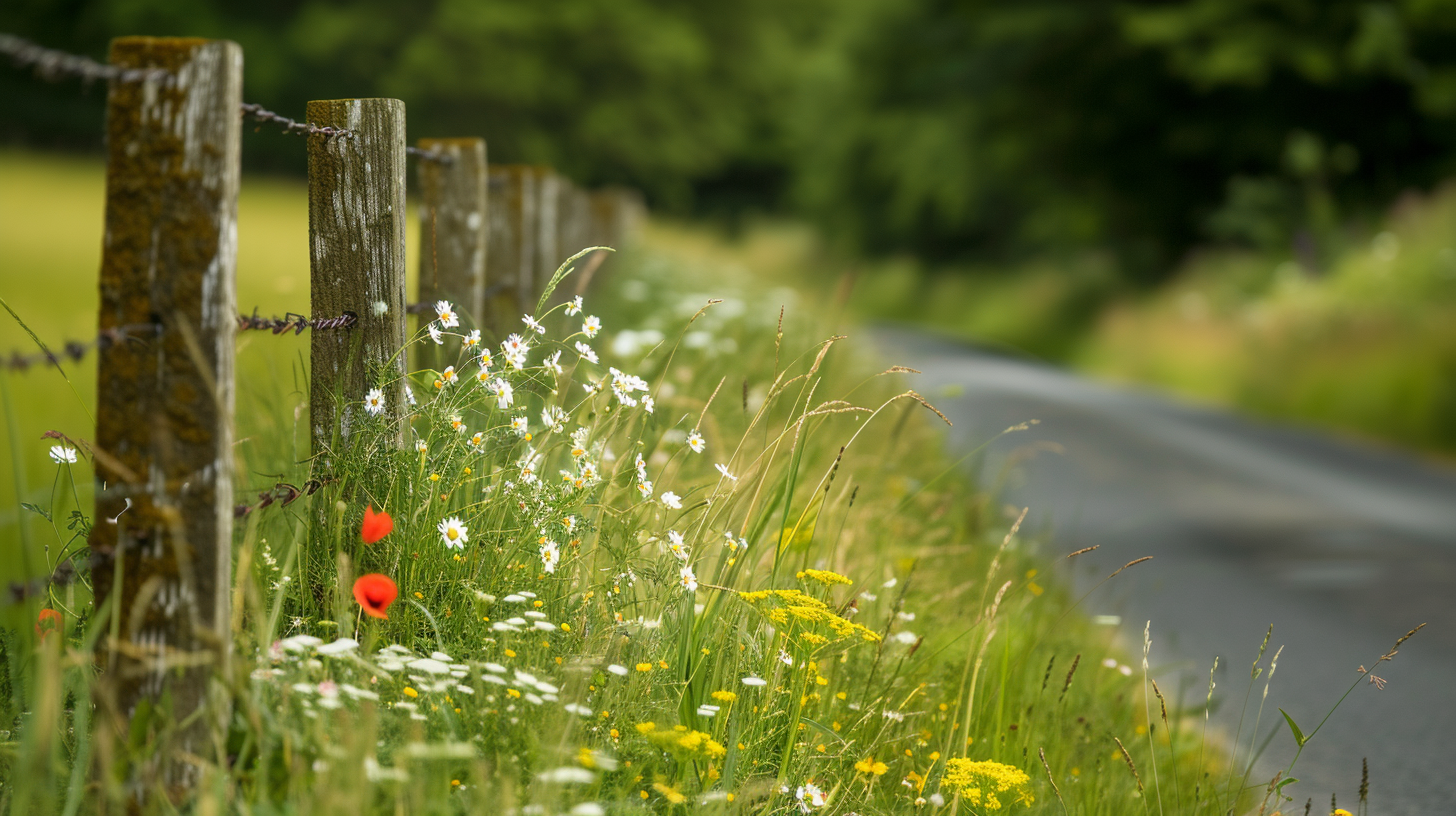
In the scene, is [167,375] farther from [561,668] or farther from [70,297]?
[70,297]

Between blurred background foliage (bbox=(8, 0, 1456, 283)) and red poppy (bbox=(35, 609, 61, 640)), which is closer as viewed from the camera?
red poppy (bbox=(35, 609, 61, 640))

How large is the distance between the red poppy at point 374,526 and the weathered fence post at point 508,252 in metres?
2.45

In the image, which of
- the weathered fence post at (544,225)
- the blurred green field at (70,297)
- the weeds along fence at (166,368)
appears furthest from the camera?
the weathered fence post at (544,225)

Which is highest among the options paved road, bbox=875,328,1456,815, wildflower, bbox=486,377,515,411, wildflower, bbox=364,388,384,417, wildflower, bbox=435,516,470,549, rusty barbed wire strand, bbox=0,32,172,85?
rusty barbed wire strand, bbox=0,32,172,85

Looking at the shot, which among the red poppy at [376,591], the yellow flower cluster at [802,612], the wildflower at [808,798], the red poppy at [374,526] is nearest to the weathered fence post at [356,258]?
the red poppy at [374,526]

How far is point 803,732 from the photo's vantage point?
2367 millimetres

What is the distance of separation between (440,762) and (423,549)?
59cm

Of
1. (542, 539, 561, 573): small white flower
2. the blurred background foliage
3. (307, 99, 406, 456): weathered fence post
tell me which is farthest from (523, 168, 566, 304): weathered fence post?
the blurred background foliage

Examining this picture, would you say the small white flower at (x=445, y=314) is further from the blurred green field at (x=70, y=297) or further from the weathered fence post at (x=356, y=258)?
the blurred green field at (x=70, y=297)

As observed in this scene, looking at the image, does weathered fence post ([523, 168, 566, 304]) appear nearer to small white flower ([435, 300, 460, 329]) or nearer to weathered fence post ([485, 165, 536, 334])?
weathered fence post ([485, 165, 536, 334])

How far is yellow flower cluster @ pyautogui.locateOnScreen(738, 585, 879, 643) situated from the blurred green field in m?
0.95

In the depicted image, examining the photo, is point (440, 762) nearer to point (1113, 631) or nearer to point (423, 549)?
point (423, 549)

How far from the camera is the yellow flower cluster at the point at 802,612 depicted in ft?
7.31

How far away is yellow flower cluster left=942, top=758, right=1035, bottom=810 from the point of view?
214 centimetres
